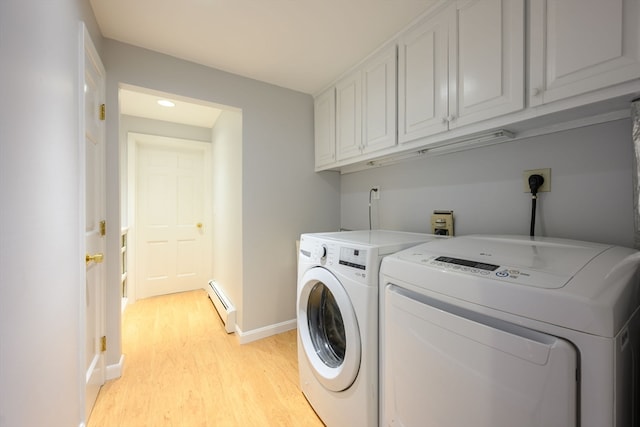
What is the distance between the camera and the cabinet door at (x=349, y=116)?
1888mm

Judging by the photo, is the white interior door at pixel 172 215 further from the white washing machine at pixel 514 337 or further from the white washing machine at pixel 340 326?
the white washing machine at pixel 514 337

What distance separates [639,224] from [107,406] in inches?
104

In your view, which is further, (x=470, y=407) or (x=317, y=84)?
(x=317, y=84)

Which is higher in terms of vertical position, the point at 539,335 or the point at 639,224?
the point at 639,224

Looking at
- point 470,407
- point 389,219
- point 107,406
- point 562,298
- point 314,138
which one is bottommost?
point 107,406

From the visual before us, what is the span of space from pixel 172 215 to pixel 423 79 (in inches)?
131

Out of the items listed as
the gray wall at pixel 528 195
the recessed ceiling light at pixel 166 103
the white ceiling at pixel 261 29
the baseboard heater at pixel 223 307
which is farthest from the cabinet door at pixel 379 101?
the recessed ceiling light at pixel 166 103

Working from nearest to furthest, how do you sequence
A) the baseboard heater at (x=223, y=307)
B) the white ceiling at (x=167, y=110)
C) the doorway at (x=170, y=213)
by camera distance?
1. the baseboard heater at (x=223, y=307)
2. the white ceiling at (x=167, y=110)
3. the doorway at (x=170, y=213)

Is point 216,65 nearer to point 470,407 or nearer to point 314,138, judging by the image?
point 314,138

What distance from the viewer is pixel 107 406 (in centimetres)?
146

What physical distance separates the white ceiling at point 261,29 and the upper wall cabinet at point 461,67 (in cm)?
19

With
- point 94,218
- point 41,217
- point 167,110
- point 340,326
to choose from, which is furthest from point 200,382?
point 167,110

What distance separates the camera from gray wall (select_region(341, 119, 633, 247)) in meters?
1.08

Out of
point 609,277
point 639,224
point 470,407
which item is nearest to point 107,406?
point 470,407
